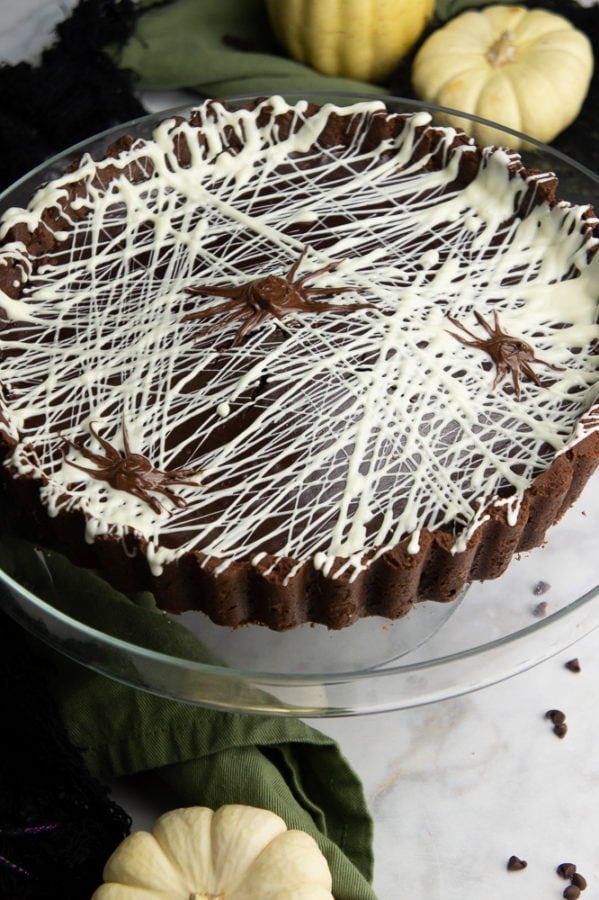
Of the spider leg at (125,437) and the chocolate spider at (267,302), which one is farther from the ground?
the chocolate spider at (267,302)

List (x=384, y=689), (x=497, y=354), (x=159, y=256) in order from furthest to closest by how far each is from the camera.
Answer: (x=159, y=256) → (x=497, y=354) → (x=384, y=689)

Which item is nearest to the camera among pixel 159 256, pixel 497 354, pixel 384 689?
pixel 384 689

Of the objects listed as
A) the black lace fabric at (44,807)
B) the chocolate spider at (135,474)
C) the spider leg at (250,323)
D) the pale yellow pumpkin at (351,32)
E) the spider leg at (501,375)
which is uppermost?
the pale yellow pumpkin at (351,32)

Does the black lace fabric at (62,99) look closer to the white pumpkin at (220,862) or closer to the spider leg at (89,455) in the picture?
the spider leg at (89,455)

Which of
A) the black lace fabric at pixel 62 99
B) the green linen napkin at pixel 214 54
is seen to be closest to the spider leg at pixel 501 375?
the green linen napkin at pixel 214 54

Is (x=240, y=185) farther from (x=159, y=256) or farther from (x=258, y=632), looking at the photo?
(x=258, y=632)

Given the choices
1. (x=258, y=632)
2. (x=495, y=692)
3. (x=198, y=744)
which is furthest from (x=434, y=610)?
(x=198, y=744)

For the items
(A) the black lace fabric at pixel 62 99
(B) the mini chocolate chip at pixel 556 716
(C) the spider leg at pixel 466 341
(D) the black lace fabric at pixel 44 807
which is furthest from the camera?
(A) the black lace fabric at pixel 62 99
